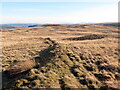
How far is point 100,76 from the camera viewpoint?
1680cm

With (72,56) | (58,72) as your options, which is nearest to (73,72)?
(58,72)

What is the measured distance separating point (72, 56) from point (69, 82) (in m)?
8.80

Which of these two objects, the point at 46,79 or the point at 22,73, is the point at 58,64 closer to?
the point at 46,79

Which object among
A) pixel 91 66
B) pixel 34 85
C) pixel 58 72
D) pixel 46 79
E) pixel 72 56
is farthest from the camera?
pixel 72 56

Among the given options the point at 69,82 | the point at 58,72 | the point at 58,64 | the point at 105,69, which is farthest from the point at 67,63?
the point at 105,69

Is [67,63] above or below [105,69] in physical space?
above

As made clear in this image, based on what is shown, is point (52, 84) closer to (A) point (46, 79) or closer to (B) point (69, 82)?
(A) point (46, 79)

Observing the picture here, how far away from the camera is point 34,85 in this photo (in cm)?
1272

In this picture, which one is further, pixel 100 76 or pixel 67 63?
pixel 67 63

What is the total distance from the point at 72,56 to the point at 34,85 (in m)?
11.2

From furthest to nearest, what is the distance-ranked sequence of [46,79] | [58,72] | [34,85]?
[58,72] < [46,79] < [34,85]

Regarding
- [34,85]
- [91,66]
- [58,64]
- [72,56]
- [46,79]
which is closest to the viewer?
[34,85]

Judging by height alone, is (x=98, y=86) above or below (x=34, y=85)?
below

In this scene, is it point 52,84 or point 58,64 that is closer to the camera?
point 52,84
